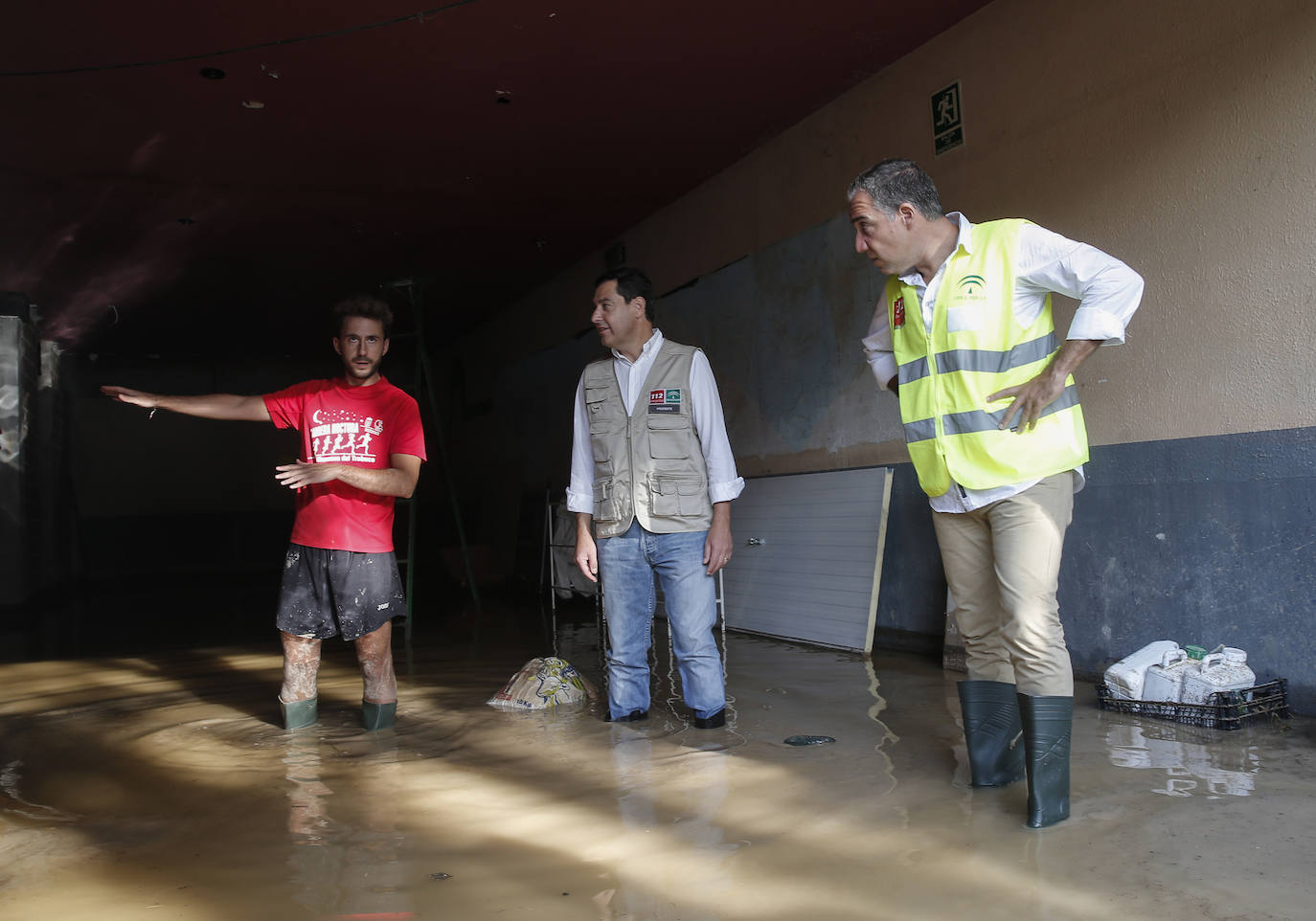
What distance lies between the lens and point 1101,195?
410 cm

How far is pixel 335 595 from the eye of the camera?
11.3 ft

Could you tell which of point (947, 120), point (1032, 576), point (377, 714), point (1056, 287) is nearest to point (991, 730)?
point (1032, 576)

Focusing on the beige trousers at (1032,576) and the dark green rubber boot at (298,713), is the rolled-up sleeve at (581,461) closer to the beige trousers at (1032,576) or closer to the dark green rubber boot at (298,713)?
the dark green rubber boot at (298,713)

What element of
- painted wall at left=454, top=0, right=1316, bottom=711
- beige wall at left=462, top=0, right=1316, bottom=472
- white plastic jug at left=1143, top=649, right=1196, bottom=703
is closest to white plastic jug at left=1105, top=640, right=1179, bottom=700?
white plastic jug at left=1143, top=649, right=1196, bottom=703

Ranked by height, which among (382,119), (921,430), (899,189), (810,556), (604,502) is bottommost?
(810,556)

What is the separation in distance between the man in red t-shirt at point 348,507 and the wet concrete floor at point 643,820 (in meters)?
0.39

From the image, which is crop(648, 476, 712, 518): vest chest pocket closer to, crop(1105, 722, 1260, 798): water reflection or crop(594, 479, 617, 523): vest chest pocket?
crop(594, 479, 617, 523): vest chest pocket

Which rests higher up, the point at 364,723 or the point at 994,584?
the point at 994,584

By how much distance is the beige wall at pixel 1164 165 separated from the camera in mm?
3395

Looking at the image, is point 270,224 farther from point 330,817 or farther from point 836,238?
point 330,817

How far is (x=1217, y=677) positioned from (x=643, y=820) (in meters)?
2.05

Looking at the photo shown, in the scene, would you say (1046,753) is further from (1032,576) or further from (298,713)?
(298,713)

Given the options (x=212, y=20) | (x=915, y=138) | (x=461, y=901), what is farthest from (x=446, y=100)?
(x=461, y=901)

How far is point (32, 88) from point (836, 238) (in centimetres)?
451
